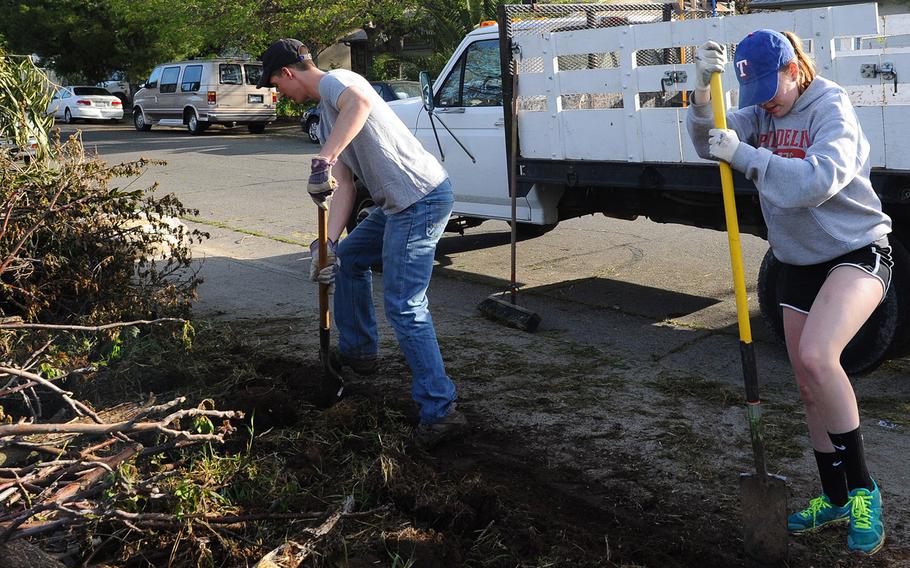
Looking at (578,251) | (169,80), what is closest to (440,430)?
(578,251)

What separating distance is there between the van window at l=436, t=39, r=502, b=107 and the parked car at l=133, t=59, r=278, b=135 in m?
18.4

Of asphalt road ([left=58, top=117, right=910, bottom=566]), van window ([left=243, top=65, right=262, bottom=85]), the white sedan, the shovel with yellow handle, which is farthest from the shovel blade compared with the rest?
the white sedan

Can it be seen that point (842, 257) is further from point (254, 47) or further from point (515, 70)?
point (254, 47)

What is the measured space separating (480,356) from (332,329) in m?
1.26

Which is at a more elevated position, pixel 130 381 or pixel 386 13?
pixel 386 13

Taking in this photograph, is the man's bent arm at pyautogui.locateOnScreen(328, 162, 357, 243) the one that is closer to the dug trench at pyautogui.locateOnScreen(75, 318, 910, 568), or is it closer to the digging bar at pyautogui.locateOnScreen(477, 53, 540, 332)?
the dug trench at pyautogui.locateOnScreen(75, 318, 910, 568)

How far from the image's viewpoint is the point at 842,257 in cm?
341

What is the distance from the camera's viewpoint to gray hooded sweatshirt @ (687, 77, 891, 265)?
10.5 ft

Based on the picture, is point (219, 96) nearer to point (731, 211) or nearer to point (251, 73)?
point (251, 73)

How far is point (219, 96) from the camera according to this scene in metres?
26.4

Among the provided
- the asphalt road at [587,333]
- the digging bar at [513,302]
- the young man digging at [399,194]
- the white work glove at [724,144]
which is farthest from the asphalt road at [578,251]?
the white work glove at [724,144]

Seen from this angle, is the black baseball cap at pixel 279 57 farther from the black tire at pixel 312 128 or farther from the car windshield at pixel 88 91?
the car windshield at pixel 88 91

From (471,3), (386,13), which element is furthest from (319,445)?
(386,13)

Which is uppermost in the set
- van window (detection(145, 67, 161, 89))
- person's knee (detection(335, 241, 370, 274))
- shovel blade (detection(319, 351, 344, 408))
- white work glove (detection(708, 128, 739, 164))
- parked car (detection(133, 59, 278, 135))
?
van window (detection(145, 67, 161, 89))
